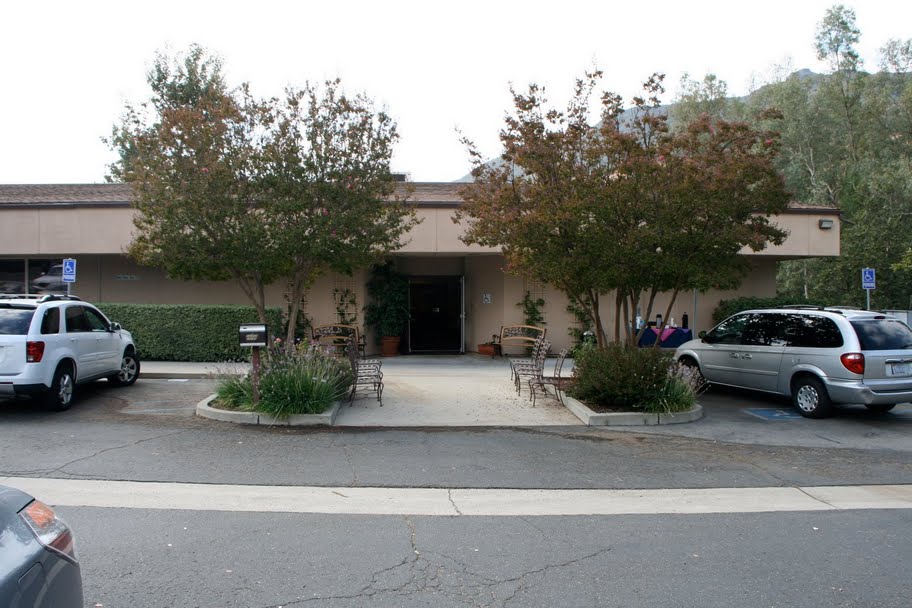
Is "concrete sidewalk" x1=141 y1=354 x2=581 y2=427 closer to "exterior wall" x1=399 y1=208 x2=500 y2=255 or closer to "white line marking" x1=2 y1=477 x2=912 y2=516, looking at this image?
"exterior wall" x1=399 y1=208 x2=500 y2=255

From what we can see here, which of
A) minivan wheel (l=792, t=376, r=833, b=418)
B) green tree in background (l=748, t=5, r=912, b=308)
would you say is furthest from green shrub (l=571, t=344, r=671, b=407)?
green tree in background (l=748, t=5, r=912, b=308)

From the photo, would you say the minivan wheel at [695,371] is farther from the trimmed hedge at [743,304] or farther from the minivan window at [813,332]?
the trimmed hedge at [743,304]

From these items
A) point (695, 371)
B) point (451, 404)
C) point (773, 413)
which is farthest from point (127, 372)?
point (773, 413)

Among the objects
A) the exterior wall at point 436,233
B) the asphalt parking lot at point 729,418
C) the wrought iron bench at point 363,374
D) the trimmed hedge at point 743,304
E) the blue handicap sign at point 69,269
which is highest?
the exterior wall at point 436,233

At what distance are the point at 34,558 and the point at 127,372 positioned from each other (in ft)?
37.3

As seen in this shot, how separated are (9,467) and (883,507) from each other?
8.89 metres

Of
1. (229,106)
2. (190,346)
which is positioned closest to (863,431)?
(229,106)

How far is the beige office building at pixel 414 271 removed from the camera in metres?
17.9

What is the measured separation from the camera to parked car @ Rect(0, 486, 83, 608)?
2591 mm

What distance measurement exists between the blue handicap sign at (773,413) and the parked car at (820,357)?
0.26 meters

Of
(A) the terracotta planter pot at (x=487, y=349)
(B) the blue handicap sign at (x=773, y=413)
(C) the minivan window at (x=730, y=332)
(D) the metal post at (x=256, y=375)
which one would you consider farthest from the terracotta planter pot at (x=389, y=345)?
(B) the blue handicap sign at (x=773, y=413)

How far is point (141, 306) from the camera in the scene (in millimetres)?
16844

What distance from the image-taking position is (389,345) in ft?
63.6

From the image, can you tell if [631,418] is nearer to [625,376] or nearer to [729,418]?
[625,376]
